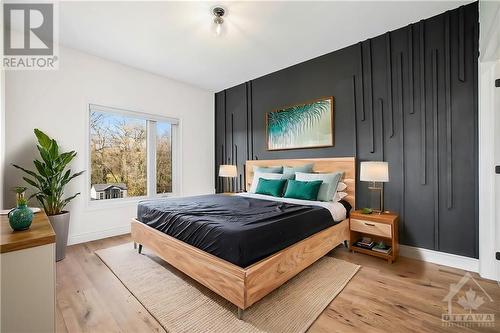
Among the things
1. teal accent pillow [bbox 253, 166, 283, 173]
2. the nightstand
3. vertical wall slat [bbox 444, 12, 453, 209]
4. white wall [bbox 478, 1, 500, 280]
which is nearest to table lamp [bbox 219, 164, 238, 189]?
teal accent pillow [bbox 253, 166, 283, 173]

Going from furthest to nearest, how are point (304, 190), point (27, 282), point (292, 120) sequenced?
point (292, 120) < point (304, 190) < point (27, 282)

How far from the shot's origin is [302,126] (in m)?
3.65

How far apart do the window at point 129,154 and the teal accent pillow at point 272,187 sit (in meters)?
2.10

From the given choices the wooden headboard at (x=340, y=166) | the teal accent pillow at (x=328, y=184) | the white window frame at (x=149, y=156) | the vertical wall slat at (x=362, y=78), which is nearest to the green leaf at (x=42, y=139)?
the white window frame at (x=149, y=156)

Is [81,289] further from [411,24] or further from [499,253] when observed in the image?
[411,24]

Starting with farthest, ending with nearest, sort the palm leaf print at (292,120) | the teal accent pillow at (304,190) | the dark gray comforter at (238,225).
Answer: the palm leaf print at (292,120) → the teal accent pillow at (304,190) → the dark gray comforter at (238,225)

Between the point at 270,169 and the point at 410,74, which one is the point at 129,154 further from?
the point at 410,74

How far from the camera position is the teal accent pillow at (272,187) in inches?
130

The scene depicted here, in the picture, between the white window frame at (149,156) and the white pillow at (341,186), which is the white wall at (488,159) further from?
the white window frame at (149,156)

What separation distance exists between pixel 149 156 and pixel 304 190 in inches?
117

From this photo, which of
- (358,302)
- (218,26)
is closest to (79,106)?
(218,26)

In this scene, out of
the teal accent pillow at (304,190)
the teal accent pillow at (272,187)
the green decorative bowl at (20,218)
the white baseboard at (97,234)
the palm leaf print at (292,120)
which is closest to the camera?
the green decorative bowl at (20,218)

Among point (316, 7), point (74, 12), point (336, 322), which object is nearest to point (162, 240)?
point (336, 322)

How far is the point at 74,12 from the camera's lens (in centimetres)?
246
